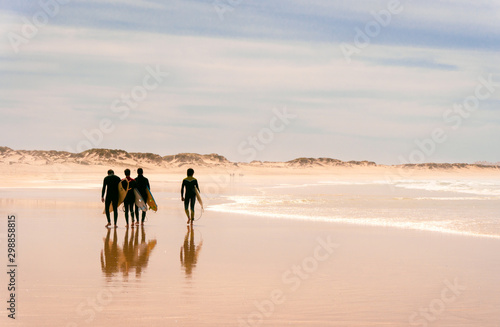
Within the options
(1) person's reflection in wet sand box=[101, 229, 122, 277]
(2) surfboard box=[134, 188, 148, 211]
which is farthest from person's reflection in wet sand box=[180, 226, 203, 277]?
(2) surfboard box=[134, 188, 148, 211]

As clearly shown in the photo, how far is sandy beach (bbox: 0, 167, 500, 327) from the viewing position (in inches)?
269

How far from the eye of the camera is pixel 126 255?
442 inches

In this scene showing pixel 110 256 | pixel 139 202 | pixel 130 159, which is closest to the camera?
pixel 110 256

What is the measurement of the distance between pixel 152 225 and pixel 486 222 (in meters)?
9.70

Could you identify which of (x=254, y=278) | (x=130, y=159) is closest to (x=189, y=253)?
(x=254, y=278)

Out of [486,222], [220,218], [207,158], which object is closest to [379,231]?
[486,222]

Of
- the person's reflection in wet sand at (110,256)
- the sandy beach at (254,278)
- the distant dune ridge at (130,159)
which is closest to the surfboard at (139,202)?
the sandy beach at (254,278)

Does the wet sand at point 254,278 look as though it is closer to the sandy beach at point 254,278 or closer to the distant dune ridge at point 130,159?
the sandy beach at point 254,278

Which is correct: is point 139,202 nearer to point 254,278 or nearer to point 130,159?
point 254,278

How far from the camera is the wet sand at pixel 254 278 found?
6828 millimetres

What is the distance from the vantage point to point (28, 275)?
8.83m

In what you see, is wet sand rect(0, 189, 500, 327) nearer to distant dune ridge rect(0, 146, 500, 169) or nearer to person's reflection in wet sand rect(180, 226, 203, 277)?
person's reflection in wet sand rect(180, 226, 203, 277)

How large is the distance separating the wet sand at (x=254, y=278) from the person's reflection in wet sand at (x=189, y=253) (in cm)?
2

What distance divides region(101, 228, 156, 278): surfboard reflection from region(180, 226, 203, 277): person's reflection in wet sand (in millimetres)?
651
